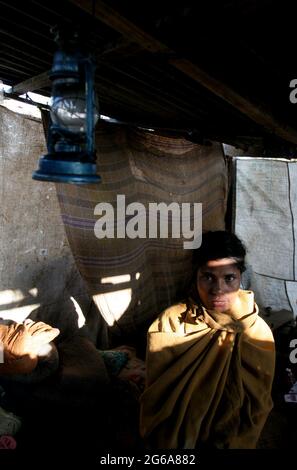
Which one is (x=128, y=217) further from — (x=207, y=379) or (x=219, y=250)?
(x=207, y=379)

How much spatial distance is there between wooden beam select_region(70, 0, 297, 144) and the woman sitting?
3.15 ft

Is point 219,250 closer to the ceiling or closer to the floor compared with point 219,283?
closer to the ceiling

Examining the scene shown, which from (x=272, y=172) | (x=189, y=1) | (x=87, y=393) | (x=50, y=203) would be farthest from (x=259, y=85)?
(x=272, y=172)

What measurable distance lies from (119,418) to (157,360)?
1.10 meters

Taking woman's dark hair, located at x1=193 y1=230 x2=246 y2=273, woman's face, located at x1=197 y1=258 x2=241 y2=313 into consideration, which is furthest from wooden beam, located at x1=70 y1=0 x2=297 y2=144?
woman's face, located at x1=197 y1=258 x2=241 y2=313

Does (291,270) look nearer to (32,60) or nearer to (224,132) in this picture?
(224,132)

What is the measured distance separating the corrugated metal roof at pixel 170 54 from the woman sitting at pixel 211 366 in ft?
3.67

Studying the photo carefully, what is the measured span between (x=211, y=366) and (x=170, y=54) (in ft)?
5.96

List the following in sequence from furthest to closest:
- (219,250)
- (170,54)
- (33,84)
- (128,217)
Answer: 1. (128,217)
2. (33,84)
3. (219,250)
4. (170,54)

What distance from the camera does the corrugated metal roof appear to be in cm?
157

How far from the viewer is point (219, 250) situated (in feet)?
7.88

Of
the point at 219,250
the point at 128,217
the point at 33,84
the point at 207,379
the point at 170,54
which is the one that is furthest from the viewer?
the point at 128,217

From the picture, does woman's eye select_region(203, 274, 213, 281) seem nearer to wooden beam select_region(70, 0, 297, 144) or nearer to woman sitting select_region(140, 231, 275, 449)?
woman sitting select_region(140, 231, 275, 449)

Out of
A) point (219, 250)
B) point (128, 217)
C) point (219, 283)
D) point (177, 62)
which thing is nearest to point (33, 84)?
point (177, 62)
